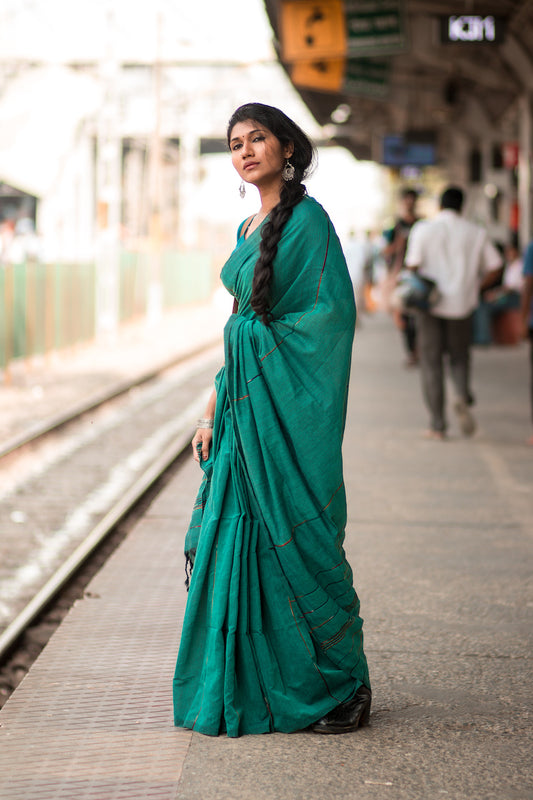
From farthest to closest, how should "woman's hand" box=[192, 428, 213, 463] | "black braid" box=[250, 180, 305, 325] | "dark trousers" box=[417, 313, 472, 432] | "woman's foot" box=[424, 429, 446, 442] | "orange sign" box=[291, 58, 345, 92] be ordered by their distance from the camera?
"orange sign" box=[291, 58, 345, 92]
"woman's foot" box=[424, 429, 446, 442]
"dark trousers" box=[417, 313, 472, 432]
"woman's hand" box=[192, 428, 213, 463]
"black braid" box=[250, 180, 305, 325]

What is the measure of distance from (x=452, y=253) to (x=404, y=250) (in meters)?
4.88

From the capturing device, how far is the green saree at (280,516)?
331cm

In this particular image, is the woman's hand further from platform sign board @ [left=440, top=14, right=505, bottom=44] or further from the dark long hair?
platform sign board @ [left=440, top=14, right=505, bottom=44]

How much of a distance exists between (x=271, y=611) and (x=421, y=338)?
240 inches

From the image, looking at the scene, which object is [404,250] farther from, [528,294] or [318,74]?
[528,294]

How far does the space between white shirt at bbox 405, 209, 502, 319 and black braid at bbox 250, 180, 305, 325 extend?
5844 mm

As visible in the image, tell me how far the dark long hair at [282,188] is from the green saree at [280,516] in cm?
3

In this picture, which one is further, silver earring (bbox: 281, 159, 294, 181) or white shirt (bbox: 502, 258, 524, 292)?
white shirt (bbox: 502, 258, 524, 292)

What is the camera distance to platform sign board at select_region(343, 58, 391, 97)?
17500 millimetres

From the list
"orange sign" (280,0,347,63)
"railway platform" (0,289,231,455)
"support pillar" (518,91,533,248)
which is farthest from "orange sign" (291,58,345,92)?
"railway platform" (0,289,231,455)

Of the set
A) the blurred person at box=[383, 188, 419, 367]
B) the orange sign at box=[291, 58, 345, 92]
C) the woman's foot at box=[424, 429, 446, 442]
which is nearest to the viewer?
the woman's foot at box=[424, 429, 446, 442]

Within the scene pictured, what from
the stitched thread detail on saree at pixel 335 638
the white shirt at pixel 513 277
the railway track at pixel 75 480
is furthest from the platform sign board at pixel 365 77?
the stitched thread detail on saree at pixel 335 638

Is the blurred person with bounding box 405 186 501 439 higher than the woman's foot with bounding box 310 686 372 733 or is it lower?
higher

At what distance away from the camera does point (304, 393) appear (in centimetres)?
335
